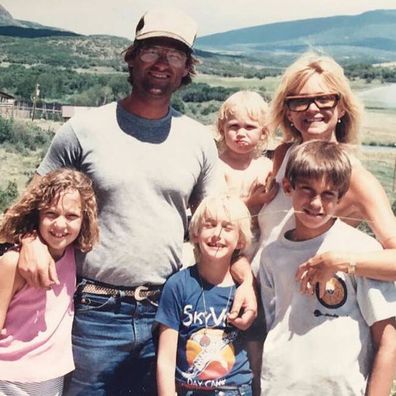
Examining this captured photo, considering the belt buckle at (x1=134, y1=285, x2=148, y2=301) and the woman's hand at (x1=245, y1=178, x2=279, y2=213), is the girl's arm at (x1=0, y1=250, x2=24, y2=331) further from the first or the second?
the woman's hand at (x1=245, y1=178, x2=279, y2=213)

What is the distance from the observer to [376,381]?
209 cm

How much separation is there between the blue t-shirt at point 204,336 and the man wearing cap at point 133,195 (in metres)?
0.11

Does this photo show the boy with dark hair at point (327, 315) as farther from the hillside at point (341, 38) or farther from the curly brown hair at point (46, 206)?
the hillside at point (341, 38)

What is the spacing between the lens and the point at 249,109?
3.07 m

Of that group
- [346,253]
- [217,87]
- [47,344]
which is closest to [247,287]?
[346,253]

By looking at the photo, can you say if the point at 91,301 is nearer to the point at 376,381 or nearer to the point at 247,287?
the point at 247,287

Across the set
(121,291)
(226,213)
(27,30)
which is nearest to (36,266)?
(121,291)

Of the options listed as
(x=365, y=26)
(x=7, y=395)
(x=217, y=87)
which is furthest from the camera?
(x=365, y=26)

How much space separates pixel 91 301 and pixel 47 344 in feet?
0.71

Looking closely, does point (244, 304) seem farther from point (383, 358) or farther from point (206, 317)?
point (383, 358)

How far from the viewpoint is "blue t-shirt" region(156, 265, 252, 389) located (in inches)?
88.7

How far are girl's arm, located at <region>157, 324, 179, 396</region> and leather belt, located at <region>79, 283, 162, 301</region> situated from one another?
15 centimetres

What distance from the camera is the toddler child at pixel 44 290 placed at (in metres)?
2.21

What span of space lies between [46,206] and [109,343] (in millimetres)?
570
